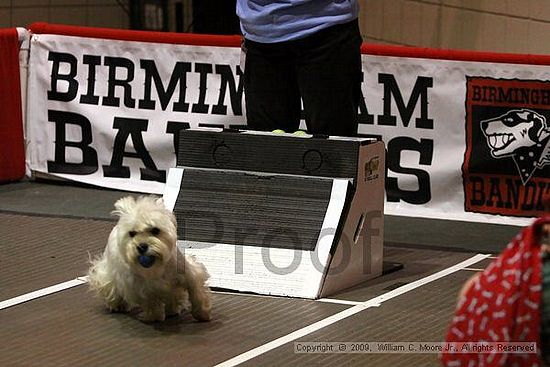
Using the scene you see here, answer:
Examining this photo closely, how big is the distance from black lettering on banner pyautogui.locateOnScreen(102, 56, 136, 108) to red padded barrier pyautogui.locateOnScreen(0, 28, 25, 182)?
24.0 inches

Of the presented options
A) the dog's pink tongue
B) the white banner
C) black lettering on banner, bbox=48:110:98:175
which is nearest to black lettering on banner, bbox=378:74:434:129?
the white banner

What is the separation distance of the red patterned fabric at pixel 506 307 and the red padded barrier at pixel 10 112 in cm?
532

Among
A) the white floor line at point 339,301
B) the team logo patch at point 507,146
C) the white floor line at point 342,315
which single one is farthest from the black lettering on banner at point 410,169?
the white floor line at point 339,301

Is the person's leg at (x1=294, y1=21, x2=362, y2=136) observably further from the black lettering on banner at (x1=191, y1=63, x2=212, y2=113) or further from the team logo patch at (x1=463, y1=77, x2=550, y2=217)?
the black lettering on banner at (x1=191, y1=63, x2=212, y2=113)

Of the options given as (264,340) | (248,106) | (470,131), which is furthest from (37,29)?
(264,340)

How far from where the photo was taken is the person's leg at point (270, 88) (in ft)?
18.6

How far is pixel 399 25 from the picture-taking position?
32.7 ft

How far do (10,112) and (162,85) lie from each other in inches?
41.2

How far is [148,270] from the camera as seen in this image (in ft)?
15.1

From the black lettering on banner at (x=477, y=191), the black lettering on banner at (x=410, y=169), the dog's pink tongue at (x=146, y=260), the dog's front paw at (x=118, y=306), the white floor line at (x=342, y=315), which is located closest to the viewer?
the white floor line at (x=342, y=315)

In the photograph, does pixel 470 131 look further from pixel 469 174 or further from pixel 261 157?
pixel 261 157

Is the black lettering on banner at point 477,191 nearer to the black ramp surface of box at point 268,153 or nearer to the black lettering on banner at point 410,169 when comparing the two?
the black lettering on banner at point 410,169

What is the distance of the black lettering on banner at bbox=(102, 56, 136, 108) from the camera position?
7.49 meters

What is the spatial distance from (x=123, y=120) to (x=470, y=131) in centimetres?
220
